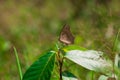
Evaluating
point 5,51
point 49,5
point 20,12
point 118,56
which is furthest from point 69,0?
point 118,56

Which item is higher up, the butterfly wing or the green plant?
the butterfly wing

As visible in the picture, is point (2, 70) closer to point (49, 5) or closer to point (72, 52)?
point (72, 52)

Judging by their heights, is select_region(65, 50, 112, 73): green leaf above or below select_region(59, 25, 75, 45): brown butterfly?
below

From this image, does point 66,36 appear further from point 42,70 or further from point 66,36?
point 42,70

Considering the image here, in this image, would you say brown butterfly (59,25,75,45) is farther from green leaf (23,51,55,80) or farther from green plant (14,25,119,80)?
green leaf (23,51,55,80)

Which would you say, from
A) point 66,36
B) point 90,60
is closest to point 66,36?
point 66,36

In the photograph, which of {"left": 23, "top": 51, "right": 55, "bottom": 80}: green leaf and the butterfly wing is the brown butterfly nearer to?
the butterfly wing

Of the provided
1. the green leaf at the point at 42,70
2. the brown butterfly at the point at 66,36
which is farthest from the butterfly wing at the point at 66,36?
the green leaf at the point at 42,70

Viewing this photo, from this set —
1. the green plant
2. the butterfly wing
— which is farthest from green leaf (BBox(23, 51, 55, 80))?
the butterfly wing

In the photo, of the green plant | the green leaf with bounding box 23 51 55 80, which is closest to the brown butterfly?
the green plant
